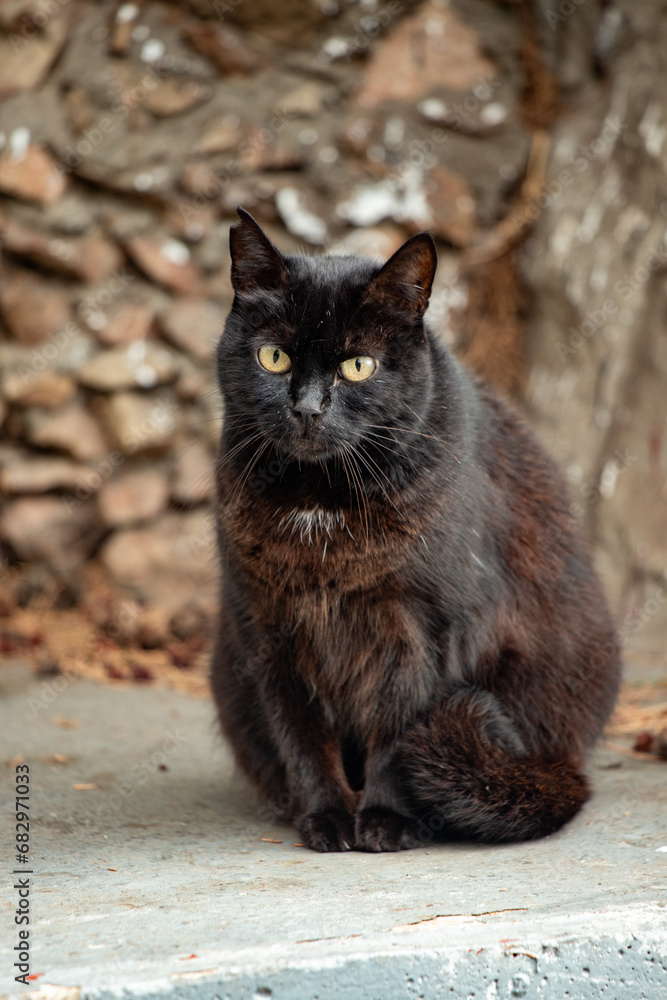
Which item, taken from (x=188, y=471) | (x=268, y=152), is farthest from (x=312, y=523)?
(x=268, y=152)

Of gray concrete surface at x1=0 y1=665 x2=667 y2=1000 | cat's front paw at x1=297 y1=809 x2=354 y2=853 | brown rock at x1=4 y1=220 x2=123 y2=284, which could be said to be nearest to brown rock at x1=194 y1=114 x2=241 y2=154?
brown rock at x1=4 y1=220 x2=123 y2=284

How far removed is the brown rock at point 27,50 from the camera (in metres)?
3.62

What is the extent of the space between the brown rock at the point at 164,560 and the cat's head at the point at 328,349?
213 cm

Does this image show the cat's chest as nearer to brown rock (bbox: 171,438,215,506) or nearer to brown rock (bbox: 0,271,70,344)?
brown rock (bbox: 171,438,215,506)

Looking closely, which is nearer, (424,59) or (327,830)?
(327,830)

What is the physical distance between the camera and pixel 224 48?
3.73 metres

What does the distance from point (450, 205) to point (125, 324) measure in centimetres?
142

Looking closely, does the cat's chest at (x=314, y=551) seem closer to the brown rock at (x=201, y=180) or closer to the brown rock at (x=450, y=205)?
the brown rock at (x=201, y=180)

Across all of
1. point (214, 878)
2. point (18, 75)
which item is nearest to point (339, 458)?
point (214, 878)

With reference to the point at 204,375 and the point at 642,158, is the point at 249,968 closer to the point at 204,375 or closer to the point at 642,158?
the point at 204,375

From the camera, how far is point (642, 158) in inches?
141

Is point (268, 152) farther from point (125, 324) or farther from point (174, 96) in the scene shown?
point (125, 324)

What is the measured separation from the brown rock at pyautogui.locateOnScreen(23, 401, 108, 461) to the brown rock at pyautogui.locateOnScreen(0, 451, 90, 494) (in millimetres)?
54

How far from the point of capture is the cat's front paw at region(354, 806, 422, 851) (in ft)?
6.16
